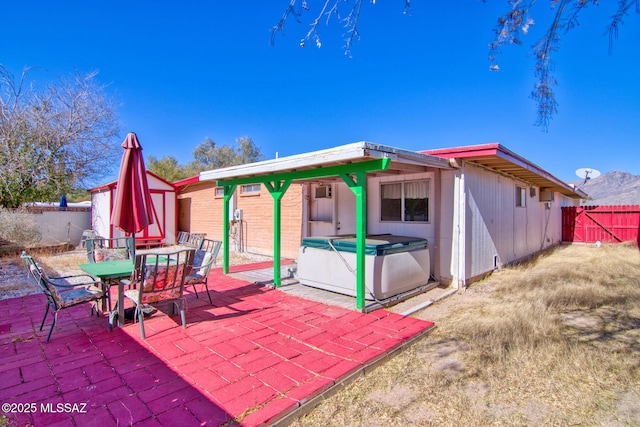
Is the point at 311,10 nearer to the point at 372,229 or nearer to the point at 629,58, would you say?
the point at 629,58

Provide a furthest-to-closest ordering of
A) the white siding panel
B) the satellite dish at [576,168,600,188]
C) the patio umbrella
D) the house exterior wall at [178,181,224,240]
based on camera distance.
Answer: the satellite dish at [576,168,600,188]
the house exterior wall at [178,181,224,240]
the white siding panel
the patio umbrella

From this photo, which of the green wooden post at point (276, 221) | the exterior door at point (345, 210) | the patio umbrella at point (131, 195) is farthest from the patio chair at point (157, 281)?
the exterior door at point (345, 210)

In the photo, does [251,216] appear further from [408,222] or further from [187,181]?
[408,222]

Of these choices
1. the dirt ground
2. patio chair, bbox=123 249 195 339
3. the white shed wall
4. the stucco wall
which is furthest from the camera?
the stucco wall

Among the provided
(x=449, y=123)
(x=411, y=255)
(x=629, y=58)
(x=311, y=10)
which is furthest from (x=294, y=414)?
(x=449, y=123)

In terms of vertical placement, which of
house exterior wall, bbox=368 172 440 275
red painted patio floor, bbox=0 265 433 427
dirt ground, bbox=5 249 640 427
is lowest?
dirt ground, bbox=5 249 640 427

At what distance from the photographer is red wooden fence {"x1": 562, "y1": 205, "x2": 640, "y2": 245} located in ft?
48.2

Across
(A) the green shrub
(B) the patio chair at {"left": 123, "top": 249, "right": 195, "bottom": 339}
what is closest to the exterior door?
(B) the patio chair at {"left": 123, "top": 249, "right": 195, "bottom": 339}

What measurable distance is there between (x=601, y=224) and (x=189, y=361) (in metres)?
19.0

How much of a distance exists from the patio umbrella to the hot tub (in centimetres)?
277

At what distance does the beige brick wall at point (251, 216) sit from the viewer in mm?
9875

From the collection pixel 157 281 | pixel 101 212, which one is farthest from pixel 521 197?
pixel 101 212

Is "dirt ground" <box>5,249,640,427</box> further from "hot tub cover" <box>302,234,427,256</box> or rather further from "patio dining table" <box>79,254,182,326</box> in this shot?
"patio dining table" <box>79,254,182,326</box>

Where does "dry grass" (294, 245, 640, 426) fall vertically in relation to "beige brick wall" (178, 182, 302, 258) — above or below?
below
